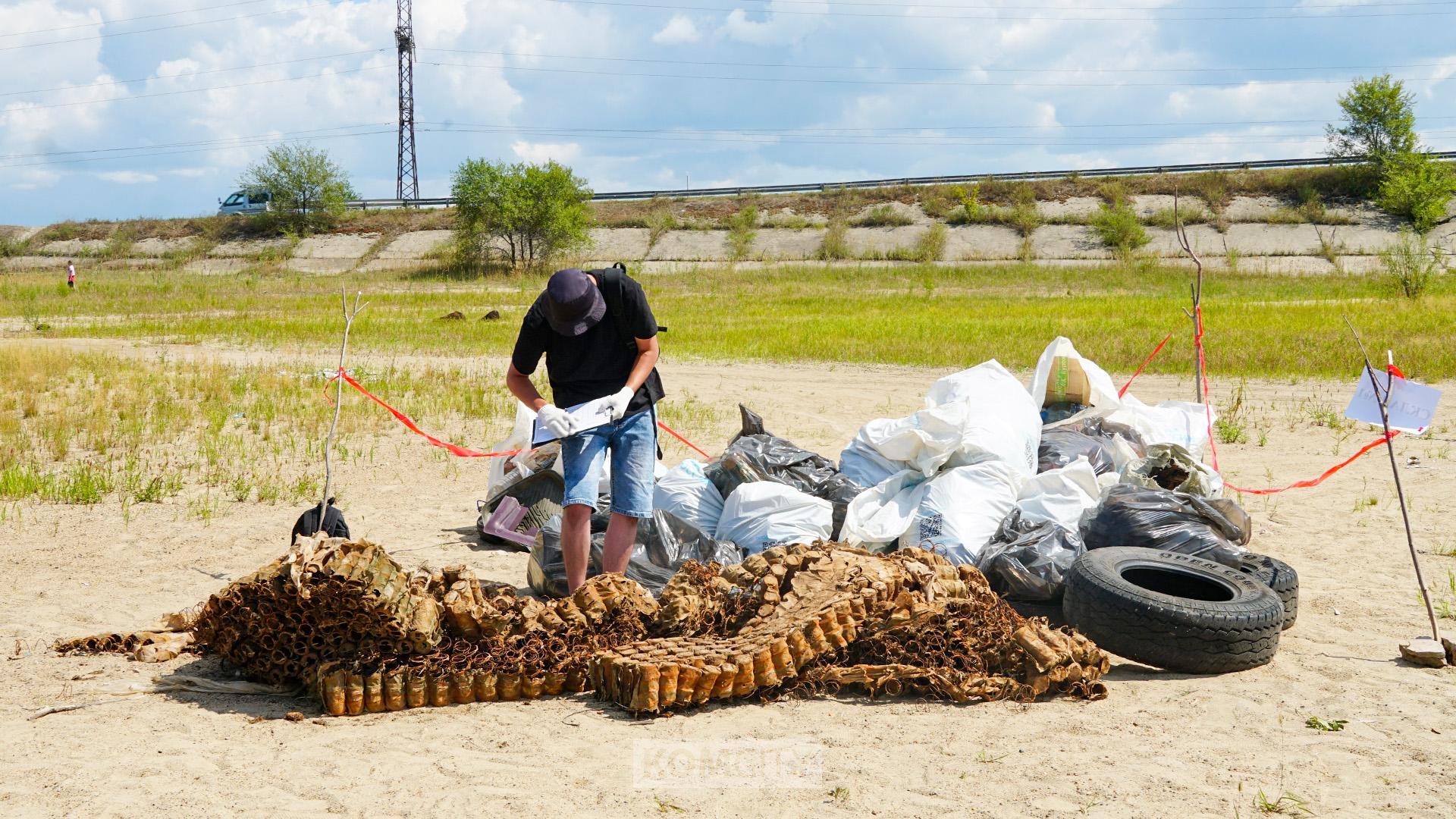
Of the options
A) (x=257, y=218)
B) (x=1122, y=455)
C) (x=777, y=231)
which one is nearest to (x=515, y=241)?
(x=777, y=231)

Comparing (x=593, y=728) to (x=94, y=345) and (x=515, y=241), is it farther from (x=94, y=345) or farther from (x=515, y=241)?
(x=515, y=241)

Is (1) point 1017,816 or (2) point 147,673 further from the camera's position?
(2) point 147,673

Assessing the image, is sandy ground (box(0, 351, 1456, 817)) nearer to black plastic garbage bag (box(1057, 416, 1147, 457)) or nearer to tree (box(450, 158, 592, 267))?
black plastic garbage bag (box(1057, 416, 1147, 457))

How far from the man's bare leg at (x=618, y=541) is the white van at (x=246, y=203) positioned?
54.5 m

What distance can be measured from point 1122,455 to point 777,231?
42047mm

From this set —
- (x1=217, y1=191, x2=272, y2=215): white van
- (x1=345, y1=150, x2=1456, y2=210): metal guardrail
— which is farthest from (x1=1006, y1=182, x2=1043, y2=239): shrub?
(x1=217, y1=191, x2=272, y2=215): white van

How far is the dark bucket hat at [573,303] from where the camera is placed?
171 inches

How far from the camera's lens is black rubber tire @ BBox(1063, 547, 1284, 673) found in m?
4.11

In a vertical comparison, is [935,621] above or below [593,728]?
above

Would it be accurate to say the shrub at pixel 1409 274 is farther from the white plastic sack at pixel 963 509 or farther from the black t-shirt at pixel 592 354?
the black t-shirt at pixel 592 354

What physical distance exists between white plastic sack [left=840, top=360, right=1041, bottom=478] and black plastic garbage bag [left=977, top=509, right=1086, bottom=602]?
2.40ft

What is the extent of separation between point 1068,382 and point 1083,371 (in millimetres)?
132

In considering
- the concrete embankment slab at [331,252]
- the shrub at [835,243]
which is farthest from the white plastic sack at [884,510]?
the concrete embankment slab at [331,252]

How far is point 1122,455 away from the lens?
668cm
